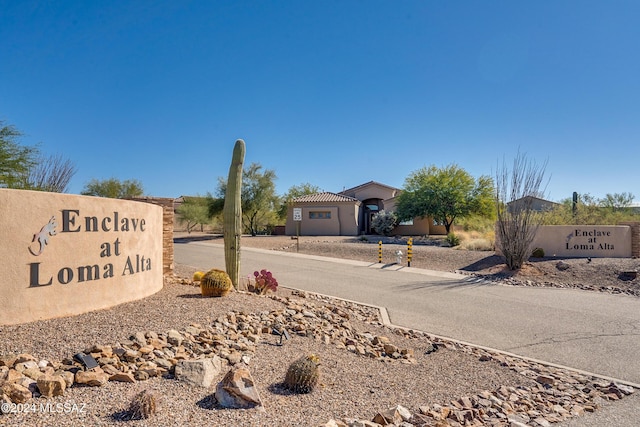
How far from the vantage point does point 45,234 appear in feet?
20.0

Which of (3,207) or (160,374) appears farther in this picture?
(3,207)

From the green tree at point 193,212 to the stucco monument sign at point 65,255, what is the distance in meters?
38.4

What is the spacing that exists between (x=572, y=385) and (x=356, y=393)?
131 inches

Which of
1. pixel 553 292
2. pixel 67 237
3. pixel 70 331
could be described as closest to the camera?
pixel 70 331

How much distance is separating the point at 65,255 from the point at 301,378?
4.31 meters

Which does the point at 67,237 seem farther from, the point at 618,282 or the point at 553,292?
the point at 618,282

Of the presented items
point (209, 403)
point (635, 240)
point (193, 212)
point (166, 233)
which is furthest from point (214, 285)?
point (193, 212)

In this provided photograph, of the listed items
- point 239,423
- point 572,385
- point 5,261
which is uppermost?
point 5,261

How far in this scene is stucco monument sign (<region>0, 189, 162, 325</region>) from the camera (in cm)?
571

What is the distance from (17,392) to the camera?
3959 millimetres

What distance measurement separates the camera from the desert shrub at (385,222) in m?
36.7

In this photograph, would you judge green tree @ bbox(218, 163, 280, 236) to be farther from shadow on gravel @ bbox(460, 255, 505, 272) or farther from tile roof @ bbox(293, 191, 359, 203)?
shadow on gravel @ bbox(460, 255, 505, 272)

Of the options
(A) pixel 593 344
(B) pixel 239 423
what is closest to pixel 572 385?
(A) pixel 593 344

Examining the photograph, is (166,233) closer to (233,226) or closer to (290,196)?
(233,226)
